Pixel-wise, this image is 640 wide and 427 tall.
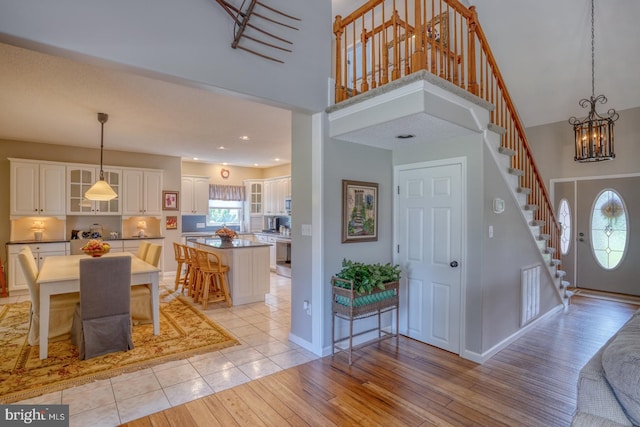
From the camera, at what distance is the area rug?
268 centimetres

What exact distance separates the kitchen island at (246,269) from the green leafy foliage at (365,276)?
217 cm

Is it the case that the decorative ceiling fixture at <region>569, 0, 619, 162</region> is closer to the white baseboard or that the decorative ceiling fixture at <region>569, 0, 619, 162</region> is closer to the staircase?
the staircase

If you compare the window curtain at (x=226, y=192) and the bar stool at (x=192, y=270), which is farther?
the window curtain at (x=226, y=192)

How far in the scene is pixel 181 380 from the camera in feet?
9.05

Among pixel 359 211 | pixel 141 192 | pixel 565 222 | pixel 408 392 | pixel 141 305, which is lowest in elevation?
pixel 408 392

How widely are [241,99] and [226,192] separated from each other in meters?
6.03

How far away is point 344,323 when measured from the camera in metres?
3.43

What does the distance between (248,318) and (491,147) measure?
3555 millimetres

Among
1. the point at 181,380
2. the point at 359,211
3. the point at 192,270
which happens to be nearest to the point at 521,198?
the point at 359,211

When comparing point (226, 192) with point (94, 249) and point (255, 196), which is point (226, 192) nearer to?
point (255, 196)

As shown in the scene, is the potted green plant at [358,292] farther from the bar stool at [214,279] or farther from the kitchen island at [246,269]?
the bar stool at [214,279]

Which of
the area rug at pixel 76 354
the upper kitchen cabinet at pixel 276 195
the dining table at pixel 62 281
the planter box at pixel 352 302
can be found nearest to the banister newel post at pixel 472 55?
the planter box at pixel 352 302

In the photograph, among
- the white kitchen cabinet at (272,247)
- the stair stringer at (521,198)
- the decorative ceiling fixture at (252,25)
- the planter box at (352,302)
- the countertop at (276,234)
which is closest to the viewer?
the decorative ceiling fixture at (252,25)

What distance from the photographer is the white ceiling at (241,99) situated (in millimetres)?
3307
